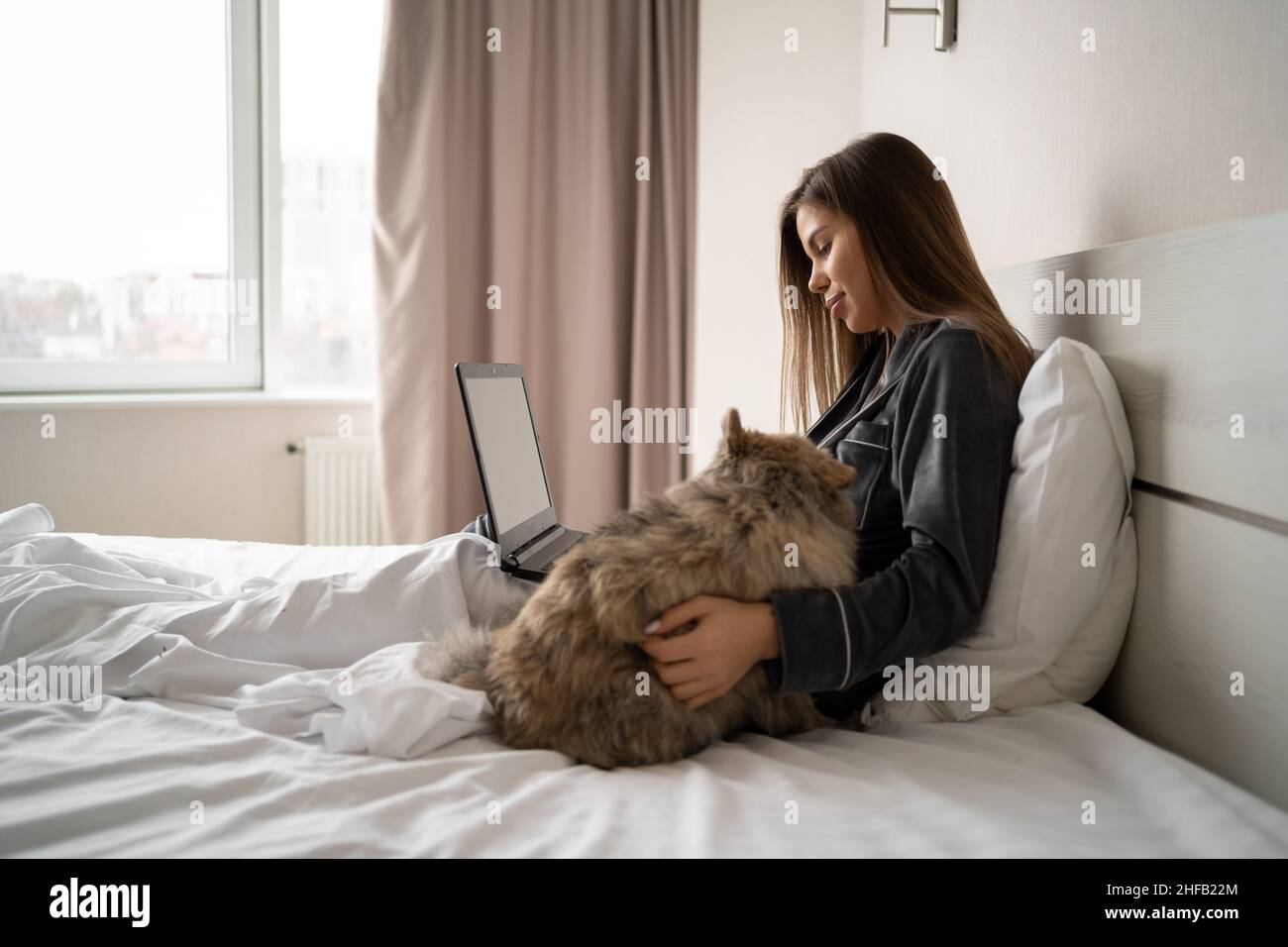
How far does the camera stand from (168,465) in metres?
3.49

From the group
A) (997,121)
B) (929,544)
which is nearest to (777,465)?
(929,544)

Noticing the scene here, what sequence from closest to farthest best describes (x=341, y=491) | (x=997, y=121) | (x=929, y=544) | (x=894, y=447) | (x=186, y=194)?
1. (x=929, y=544)
2. (x=894, y=447)
3. (x=997, y=121)
4. (x=186, y=194)
5. (x=341, y=491)

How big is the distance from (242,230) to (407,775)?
10.3 feet

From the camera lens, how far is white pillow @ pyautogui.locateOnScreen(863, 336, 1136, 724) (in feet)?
4.16

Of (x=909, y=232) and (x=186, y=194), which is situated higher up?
(x=186, y=194)

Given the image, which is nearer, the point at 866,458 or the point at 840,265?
the point at 866,458

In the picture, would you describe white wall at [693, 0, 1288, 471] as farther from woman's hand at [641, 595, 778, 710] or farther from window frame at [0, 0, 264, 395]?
window frame at [0, 0, 264, 395]

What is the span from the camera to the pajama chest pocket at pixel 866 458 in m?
1.46

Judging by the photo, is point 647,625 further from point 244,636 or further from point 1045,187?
point 1045,187

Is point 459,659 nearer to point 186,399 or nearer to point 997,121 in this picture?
point 997,121

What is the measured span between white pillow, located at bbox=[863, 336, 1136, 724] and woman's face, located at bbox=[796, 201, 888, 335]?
14.4 inches

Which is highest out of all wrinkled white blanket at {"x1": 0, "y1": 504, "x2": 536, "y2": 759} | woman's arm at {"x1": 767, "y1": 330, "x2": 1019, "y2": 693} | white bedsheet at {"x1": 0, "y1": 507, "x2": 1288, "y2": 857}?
woman's arm at {"x1": 767, "y1": 330, "x2": 1019, "y2": 693}

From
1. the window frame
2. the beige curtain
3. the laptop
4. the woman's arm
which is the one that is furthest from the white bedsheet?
the window frame

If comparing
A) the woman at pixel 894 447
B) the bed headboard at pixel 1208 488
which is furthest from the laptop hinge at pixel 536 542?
the bed headboard at pixel 1208 488
